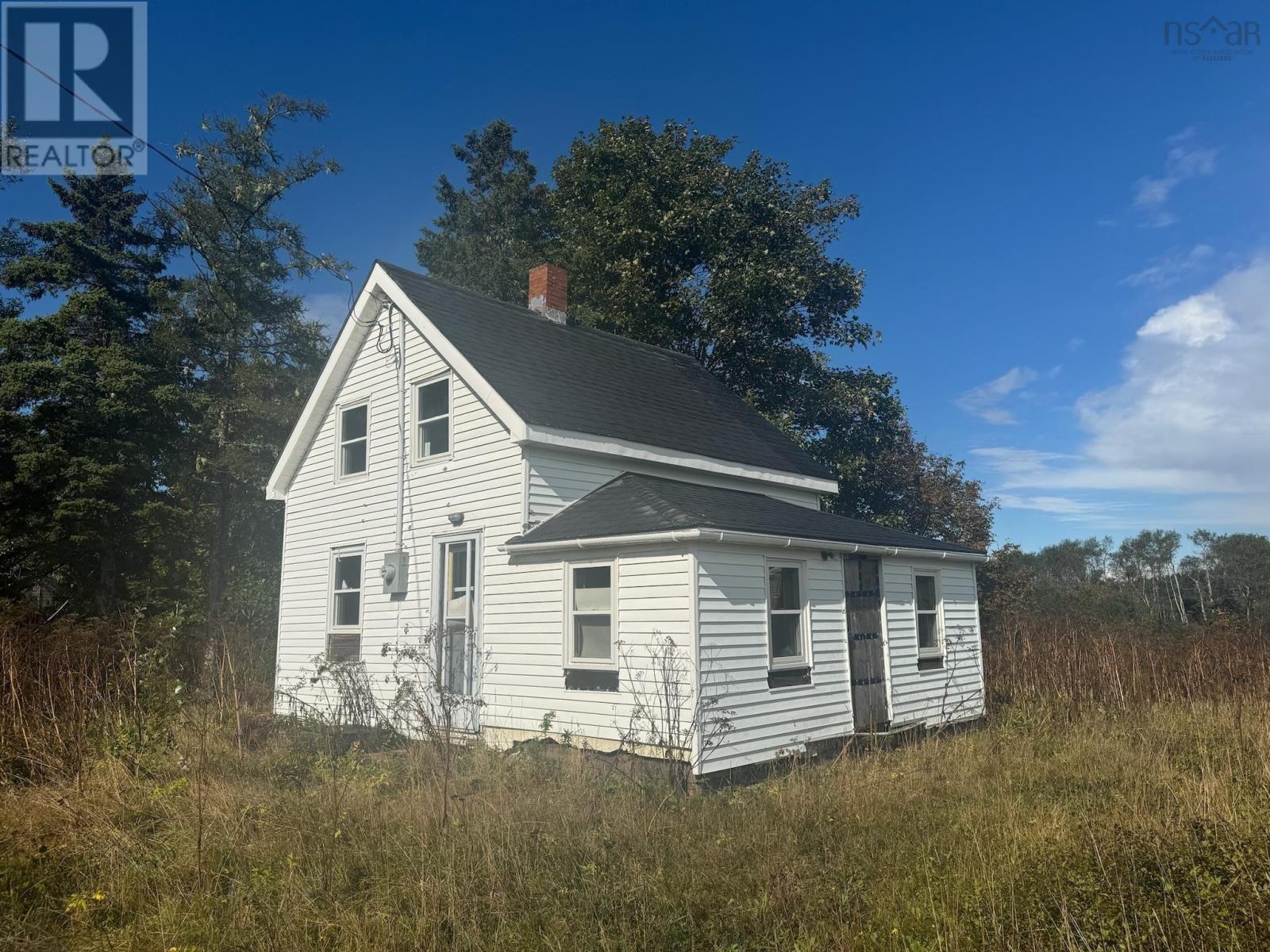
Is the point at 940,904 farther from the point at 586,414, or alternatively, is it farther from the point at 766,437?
the point at 766,437

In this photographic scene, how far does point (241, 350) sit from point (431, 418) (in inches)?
700

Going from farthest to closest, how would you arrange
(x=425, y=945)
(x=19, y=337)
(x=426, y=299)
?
(x=19, y=337) → (x=426, y=299) → (x=425, y=945)

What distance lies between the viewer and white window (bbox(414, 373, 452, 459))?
13922 millimetres

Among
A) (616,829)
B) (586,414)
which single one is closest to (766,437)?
(586,414)

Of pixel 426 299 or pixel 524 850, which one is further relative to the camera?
pixel 426 299

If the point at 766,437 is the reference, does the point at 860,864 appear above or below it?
below

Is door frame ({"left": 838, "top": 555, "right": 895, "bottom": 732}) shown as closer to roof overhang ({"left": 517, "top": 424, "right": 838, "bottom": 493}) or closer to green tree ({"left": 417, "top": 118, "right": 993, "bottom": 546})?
roof overhang ({"left": 517, "top": 424, "right": 838, "bottom": 493})

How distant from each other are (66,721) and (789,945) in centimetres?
789

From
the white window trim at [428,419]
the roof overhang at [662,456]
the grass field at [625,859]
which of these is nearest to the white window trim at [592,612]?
the grass field at [625,859]

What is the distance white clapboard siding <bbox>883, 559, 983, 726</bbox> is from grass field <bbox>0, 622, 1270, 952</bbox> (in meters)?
3.89

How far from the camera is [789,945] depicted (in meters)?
4.76

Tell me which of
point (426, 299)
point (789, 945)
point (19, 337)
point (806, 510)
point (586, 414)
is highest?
point (19, 337)

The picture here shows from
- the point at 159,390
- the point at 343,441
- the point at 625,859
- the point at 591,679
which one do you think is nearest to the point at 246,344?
the point at 159,390

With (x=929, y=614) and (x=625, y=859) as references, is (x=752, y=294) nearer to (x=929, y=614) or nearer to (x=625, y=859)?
(x=929, y=614)
